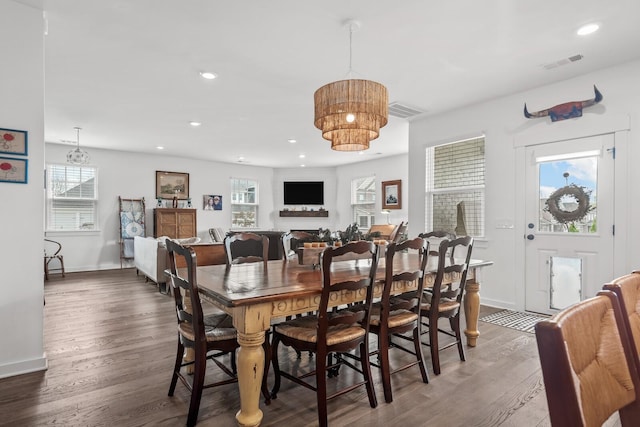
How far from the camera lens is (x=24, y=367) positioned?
2.56 meters

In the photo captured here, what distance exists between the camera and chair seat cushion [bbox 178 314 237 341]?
6.69ft

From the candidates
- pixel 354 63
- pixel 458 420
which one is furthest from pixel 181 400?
pixel 354 63

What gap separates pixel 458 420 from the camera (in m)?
2.00

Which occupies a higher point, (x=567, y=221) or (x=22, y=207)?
(x=22, y=207)

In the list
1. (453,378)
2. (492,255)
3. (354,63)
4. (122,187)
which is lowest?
(453,378)

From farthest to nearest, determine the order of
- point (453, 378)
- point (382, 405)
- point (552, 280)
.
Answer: point (552, 280), point (453, 378), point (382, 405)

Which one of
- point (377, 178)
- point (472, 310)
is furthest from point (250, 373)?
point (377, 178)

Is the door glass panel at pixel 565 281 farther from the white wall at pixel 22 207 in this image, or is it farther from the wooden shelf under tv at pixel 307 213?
the wooden shelf under tv at pixel 307 213

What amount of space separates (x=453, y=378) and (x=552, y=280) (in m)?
2.37

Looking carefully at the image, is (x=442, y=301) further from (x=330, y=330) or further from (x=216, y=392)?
(x=216, y=392)

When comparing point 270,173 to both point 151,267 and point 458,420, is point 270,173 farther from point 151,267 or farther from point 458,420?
point 458,420

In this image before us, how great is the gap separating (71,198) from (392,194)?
284 inches

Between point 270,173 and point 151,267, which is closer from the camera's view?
point 151,267

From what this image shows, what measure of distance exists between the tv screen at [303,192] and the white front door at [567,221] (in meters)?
6.59
